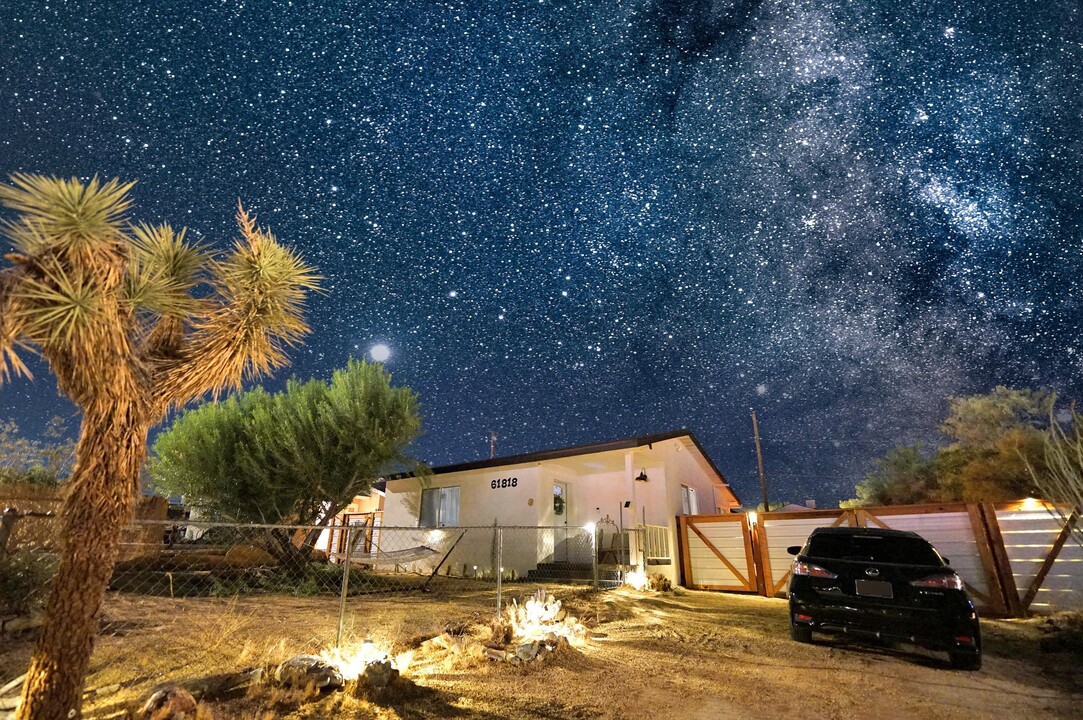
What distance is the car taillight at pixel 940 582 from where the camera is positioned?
607cm

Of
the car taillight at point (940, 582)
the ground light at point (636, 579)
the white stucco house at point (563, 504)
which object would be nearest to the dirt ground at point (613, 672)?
the car taillight at point (940, 582)

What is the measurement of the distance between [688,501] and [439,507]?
9.28 metres

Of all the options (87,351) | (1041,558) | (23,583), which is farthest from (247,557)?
(1041,558)

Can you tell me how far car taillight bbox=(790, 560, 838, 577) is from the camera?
265 inches

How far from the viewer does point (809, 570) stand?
6.86 m

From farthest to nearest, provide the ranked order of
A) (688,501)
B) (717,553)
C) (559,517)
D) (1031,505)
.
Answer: (688,501) → (559,517) → (717,553) → (1031,505)

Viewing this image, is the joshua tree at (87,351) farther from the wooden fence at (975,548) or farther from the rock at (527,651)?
the wooden fence at (975,548)

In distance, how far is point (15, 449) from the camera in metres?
18.3

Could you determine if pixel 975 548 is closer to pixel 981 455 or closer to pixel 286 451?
pixel 981 455

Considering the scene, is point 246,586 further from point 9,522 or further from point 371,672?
point 371,672

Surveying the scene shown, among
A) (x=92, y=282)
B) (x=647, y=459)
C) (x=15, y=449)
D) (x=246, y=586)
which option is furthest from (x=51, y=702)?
(x=15, y=449)

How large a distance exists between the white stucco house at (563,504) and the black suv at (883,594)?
7476 millimetres

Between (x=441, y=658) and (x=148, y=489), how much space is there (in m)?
15.2

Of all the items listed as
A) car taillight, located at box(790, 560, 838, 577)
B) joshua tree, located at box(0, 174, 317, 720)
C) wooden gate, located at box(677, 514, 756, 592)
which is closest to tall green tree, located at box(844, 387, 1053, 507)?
wooden gate, located at box(677, 514, 756, 592)
